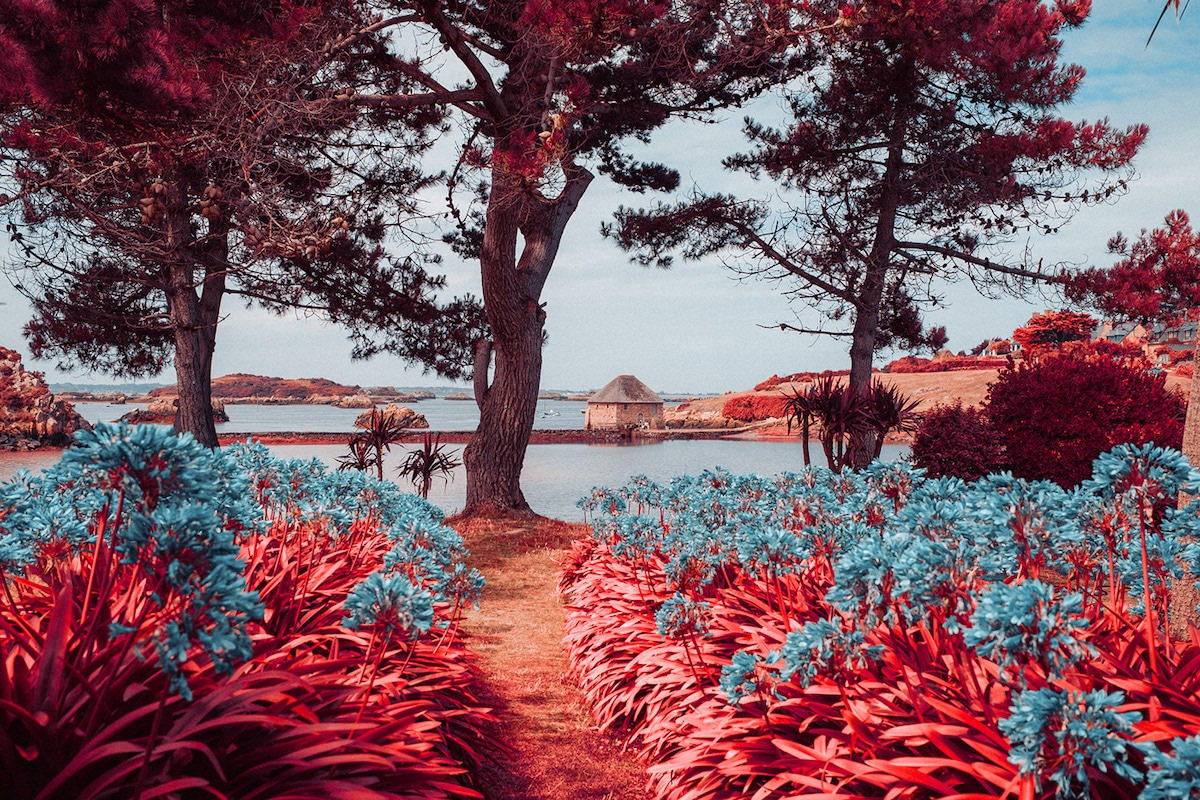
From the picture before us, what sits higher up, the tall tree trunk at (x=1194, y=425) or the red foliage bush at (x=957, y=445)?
the tall tree trunk at (x=1194, y=425)

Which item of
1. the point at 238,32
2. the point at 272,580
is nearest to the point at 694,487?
the point at 272,580

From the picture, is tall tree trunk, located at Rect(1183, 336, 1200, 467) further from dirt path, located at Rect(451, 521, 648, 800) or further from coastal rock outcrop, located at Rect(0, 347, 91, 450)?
coastal rock outcrop, located at Rect(0, 347, 91, 450)

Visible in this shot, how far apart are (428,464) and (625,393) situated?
7.94m

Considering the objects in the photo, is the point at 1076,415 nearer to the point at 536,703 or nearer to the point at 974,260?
the point at 974,260

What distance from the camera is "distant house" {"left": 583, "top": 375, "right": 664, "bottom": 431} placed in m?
16.7

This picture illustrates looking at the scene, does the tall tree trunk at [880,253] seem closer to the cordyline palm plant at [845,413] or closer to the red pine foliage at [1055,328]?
the cordyline palm plant at [845,413]

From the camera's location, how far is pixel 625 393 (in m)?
16.9

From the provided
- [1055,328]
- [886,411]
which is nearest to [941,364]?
[1055,328]

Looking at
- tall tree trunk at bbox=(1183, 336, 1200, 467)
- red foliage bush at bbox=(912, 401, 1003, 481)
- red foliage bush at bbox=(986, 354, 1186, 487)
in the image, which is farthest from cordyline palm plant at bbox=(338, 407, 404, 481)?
tall tree trunk at bbox=(1183, 336, 1200, 467)

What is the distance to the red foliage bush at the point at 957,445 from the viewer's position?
26.5ft

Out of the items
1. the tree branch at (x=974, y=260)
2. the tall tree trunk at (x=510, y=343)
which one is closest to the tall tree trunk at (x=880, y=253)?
the tree branch at (x=974, y=260)

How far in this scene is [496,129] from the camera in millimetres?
8305

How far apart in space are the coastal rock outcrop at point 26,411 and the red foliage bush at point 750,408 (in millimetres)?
13021

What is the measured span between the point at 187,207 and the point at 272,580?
24.1 ft
